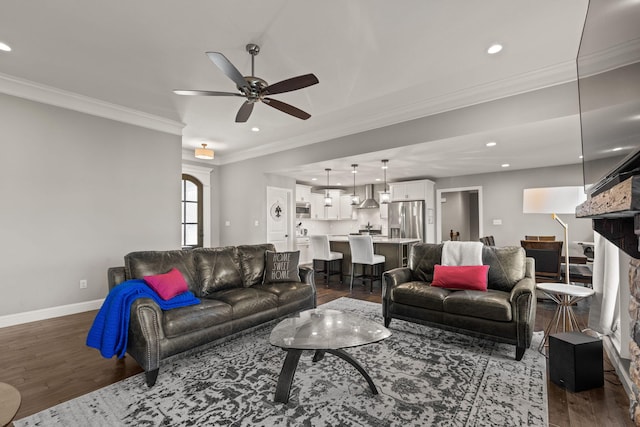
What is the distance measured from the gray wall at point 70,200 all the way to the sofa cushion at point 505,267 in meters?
4.73

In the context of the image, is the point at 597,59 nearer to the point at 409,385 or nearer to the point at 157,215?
the point at 409,385

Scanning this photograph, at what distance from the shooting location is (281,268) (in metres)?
3.69

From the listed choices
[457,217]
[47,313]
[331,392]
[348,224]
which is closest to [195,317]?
[331,392]

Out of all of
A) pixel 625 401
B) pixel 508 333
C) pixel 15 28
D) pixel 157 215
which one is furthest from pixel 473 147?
pixel 15 28

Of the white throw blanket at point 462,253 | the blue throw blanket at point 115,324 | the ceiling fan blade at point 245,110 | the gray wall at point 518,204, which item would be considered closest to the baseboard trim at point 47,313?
the blue throw blanket at point 115,324

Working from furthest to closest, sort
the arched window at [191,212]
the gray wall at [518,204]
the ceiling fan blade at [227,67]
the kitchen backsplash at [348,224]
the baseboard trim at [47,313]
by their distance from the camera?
the kitchen backsplash at [348,224] < the arched window at [191,212] < the gray wall at [518,204] < the baseboard trim at [47,313] < the ceiling fan blade at [227,67]

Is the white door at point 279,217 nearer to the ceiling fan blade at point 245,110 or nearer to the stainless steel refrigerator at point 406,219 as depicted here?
the stainless steel refrigerator at point 406,219

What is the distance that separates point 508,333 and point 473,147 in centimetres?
292

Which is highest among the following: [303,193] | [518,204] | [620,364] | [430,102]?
[430,102]

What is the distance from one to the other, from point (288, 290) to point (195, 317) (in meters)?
1.12

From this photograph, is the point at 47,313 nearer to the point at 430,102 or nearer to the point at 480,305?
the point at 480,305

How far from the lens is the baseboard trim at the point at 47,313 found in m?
3.51

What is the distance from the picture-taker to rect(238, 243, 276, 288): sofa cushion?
11.8 feet

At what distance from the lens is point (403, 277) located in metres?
3.54
